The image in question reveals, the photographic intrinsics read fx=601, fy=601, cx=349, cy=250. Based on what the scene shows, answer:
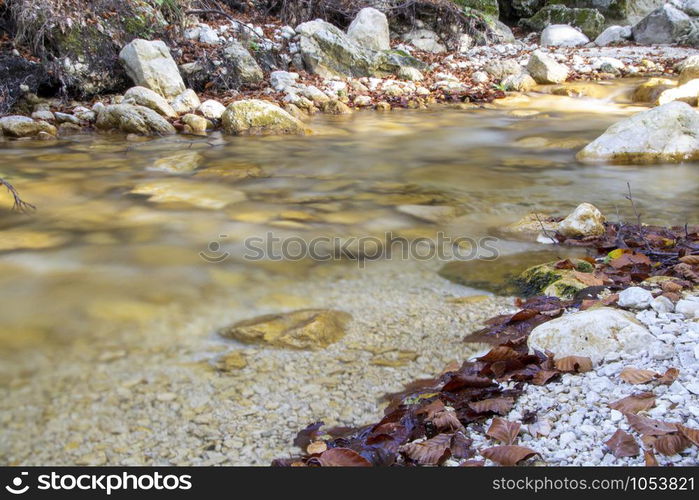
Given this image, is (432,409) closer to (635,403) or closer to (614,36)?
(635,403)

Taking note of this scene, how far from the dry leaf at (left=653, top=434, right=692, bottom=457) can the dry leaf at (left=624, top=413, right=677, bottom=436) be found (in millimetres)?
23

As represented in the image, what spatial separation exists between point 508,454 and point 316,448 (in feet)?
2.22

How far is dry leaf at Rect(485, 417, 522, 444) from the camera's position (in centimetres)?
184

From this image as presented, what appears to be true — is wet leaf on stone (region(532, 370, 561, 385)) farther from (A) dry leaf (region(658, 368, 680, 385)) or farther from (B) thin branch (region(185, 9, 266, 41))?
(B) thin branch (region(185, 9, 266, 41))

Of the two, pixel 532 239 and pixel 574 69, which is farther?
pixel 574 69

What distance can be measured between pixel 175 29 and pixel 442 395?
34.1 ft

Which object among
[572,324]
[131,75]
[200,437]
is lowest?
[200,437]

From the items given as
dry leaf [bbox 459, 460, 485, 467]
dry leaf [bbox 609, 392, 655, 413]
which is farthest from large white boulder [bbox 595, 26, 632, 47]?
dry leaf [bbox 459, 460, 485, 467]

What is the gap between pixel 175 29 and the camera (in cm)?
1091

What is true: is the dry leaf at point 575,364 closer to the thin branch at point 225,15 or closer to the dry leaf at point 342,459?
the dry leaf at point 342,459

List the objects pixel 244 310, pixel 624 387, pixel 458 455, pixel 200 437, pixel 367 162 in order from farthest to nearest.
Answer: pixel 367 162 → pixel 244 310 → pixel 200 437 → pixel 624 387 → pixel 458 455

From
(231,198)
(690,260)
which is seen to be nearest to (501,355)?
(690,260)

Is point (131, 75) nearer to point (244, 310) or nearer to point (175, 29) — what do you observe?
point (175, 29)

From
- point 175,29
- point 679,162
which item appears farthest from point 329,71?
point 679,162
